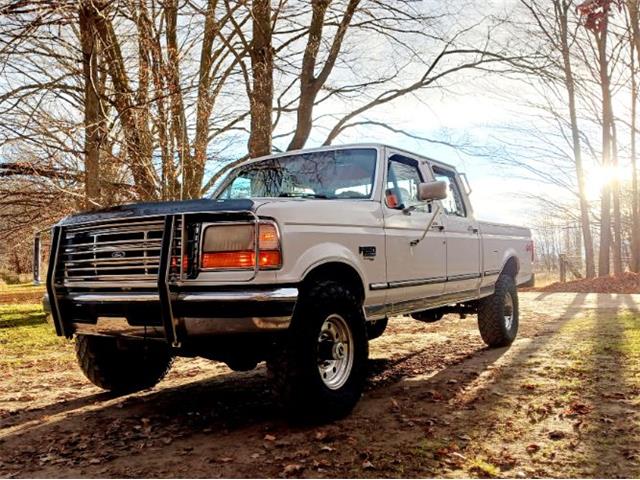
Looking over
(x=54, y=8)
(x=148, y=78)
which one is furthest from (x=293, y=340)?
(x=148, y=78)

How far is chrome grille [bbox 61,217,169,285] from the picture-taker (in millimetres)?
3854

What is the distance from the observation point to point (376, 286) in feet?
15.5

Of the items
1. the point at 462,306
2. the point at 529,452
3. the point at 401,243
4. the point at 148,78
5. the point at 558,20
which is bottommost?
the point at 529,452

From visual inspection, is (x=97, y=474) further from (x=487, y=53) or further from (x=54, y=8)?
(x=487, y=53)

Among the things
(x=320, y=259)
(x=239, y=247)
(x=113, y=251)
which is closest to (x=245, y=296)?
(x=239, y=247)

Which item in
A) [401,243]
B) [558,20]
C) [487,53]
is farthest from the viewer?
[558,20]

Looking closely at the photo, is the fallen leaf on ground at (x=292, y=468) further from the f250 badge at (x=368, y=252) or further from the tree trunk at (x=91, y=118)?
the tree trunk at (x=91, y=118)

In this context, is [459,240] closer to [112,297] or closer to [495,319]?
[495,319]

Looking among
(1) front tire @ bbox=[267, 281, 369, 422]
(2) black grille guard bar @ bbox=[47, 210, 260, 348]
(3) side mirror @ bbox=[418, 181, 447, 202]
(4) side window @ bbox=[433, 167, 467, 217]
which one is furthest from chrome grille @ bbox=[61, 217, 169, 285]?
(4) side window @ bbox=[433, 167, 467, 217]

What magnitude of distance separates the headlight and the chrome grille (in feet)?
1.22

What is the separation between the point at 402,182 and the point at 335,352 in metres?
2.05

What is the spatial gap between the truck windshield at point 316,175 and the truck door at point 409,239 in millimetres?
237

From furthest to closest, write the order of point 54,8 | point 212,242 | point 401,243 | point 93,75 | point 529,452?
point 93,75 < point 54,8 < point 401,243 < point 212,242 < point 529,452

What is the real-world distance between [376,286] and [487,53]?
474 inches
